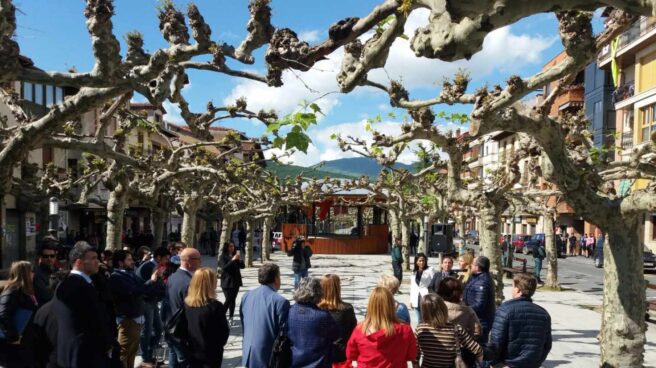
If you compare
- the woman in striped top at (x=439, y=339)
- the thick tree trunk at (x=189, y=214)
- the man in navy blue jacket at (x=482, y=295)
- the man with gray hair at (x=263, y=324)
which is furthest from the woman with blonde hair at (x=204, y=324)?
the thick tree trunk at (x=189, y=214)

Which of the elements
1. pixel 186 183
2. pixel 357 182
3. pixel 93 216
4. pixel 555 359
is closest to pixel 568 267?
pixel 357 182

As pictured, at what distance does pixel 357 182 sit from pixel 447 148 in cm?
1990

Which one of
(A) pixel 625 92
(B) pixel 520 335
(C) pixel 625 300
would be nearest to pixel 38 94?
(C) pixel 625 300

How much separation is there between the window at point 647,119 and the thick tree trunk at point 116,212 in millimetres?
26992

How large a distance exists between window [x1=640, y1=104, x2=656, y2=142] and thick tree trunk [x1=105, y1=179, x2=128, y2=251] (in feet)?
88.6

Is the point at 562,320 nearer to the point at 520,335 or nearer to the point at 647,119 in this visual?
the point at 520,335

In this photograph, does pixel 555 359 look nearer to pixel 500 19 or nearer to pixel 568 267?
pixel 500 19

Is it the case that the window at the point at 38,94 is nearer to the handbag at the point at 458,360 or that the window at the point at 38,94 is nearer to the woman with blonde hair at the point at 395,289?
the woman with blonde hair at the point at 395,289

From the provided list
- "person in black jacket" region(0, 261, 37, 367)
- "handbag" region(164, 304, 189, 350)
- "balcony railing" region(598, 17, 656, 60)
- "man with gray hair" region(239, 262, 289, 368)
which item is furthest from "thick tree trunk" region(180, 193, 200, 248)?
"balcony railing" region(598, 17, 656, 60)

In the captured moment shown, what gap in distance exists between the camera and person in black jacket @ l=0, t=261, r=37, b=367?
5.32 metres

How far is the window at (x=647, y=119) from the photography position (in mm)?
30109

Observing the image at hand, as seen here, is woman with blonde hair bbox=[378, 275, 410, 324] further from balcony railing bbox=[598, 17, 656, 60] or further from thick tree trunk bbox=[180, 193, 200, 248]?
balcony railing bbox=[598, 17, 656, 60]

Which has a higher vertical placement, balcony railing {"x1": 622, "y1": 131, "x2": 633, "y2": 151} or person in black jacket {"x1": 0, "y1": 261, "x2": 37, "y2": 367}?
balcony railing {"x1": 622, "y1": 131, "x2": 633, "y2": 151}

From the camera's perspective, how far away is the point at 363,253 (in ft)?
144
